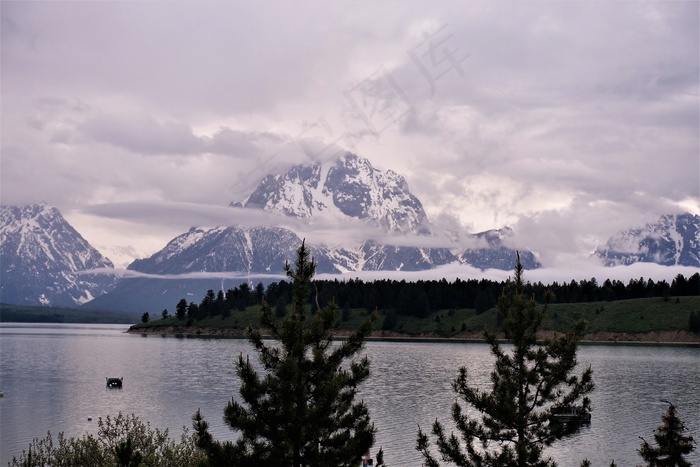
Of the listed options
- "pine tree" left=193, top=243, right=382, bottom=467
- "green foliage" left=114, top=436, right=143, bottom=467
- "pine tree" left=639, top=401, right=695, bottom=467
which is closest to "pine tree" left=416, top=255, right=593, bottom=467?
"pine tree" left=639, top=401, right=695, bottom=467

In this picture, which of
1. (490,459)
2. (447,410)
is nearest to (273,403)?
(490,459)

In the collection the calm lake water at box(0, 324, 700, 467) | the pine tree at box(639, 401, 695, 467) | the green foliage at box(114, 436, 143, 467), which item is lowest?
the calm lake water at box(0, 324, 700, 467)

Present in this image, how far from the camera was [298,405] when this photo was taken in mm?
39125

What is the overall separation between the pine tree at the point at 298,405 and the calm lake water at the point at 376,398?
3473 cm

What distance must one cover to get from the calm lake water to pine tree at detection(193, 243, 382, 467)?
114 ft

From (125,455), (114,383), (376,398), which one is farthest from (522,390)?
(114,383)

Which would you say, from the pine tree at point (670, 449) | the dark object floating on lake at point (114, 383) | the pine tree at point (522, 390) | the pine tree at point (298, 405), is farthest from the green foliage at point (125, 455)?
the dark object floating on lake at point (114, 383)

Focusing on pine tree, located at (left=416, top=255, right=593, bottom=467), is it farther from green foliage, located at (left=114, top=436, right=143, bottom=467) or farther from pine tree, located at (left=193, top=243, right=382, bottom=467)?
green foliage, located at (left=114, top=436, right=143, bottom=467)

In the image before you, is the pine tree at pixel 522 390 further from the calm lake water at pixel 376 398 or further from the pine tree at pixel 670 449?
the calm lake water at pixel 376 398

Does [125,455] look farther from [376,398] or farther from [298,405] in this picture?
[376,398]

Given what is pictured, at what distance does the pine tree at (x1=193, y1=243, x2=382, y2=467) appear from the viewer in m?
39.2

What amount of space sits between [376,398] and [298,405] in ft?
266

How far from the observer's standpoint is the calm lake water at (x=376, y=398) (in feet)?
279

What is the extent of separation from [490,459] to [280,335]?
14.0 m
